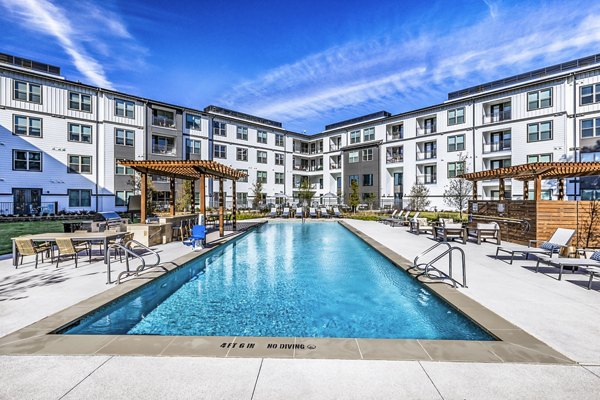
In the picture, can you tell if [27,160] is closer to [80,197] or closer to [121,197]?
[80,197]

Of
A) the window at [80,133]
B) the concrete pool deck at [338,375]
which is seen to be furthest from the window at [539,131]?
the window at [80,133]

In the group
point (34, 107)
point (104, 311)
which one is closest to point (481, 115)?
point (104, 311)

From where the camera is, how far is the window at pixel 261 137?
3912cm

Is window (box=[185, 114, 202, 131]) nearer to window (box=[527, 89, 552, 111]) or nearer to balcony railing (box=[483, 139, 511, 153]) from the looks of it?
balcony railing (box=[483, 139, 511, 153])

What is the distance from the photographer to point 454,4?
14.3 metres

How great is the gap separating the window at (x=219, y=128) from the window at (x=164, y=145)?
508 cm

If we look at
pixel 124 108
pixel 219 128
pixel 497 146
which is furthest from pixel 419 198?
pixel 124 108

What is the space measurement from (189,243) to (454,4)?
626 inches

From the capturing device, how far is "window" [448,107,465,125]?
30.9 meters

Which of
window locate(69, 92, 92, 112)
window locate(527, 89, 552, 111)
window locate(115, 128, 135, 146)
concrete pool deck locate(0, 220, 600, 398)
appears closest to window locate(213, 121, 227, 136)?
window locate(115, 128, 135, 146)

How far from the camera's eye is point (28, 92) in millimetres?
24219

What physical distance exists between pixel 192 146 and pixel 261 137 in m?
9.74

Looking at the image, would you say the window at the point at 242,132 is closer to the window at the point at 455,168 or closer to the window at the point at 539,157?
the window at the point at 455,168

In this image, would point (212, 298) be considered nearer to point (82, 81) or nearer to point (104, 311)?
point (104, 311)
